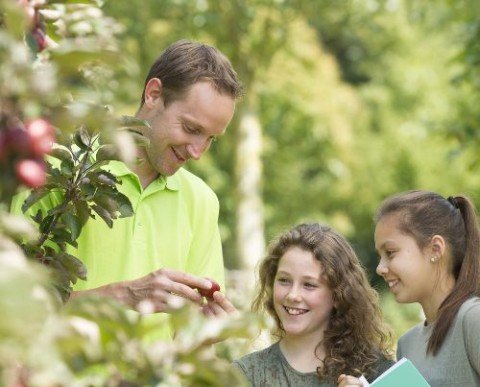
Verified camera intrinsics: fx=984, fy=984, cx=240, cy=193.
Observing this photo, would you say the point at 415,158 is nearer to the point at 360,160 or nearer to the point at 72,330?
the point at 360,160

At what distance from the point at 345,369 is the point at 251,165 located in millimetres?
8577

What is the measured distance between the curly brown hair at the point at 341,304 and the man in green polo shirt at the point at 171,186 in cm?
47

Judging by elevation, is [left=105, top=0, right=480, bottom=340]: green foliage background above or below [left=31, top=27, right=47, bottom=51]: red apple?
above

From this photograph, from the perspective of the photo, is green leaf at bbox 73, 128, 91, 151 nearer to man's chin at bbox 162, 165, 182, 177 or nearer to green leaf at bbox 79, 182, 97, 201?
green leaf at bbox 79, 182, 97, 201

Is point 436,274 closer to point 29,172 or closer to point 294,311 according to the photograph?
point 294,311

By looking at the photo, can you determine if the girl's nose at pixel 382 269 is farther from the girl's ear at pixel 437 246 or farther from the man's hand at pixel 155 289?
the man's hand at pixel 155 289

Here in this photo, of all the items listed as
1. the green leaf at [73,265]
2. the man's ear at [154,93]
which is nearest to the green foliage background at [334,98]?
the man's ear at [154,93]

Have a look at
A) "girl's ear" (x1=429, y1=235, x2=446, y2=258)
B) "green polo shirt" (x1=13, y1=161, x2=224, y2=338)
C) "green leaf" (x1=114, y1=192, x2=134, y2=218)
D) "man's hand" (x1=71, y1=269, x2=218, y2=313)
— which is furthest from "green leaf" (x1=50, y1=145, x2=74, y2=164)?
"girl's ear" (x1=429, y1=235, x2=446, y2=258)

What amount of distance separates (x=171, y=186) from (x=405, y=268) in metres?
0.75

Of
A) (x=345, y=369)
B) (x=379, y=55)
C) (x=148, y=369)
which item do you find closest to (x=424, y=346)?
(x=345, y=369)

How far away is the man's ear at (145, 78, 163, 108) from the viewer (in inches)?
105

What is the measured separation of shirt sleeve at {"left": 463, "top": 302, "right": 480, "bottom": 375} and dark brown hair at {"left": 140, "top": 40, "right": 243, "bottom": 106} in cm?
89

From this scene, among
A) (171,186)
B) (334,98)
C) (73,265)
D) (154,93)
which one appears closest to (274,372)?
(171,186)

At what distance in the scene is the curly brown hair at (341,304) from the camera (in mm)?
2957
